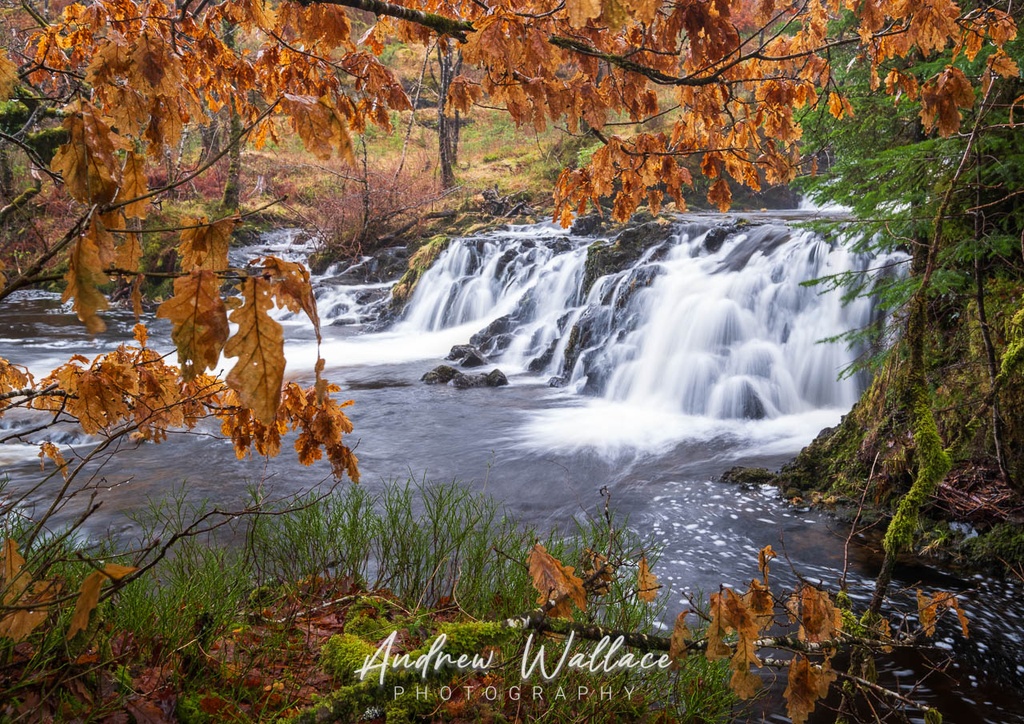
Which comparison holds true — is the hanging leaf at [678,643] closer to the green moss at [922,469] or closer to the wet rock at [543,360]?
the green moss at [922,469]

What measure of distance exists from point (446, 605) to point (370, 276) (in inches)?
588

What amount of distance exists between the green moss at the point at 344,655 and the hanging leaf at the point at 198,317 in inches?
57.8

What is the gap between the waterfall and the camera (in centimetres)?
836

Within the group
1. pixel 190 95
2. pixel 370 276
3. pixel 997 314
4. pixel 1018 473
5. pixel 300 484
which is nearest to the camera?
pixel 190 95

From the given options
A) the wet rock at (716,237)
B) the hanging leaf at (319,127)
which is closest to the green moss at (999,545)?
the hanging leaf at (319,127)

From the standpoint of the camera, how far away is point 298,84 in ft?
10.3

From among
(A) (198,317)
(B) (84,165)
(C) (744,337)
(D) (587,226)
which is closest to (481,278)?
(D) (587,226)

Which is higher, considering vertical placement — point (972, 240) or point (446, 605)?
point (972, 240)

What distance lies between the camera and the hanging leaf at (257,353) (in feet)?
3.84

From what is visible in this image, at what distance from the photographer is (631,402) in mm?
8969

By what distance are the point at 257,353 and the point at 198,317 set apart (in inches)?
6.2

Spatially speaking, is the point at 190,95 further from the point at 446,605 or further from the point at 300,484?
the point at 300,484

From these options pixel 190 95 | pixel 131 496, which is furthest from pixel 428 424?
pixel 190 95

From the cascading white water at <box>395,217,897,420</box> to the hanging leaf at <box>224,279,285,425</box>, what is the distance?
6948mm
